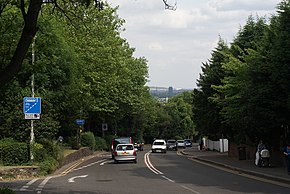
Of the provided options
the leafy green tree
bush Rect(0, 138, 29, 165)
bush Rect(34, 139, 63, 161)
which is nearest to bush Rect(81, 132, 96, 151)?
the leafy green tree

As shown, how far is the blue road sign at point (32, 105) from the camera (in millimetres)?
25969

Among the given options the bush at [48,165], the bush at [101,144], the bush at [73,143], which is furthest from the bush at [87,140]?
the bush at [48,165]

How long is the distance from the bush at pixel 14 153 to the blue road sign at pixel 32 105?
7.01ft

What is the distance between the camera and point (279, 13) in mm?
24781

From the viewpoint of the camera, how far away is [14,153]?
1043 inches

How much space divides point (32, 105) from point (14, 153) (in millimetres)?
2815

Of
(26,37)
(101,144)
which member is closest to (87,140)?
(101,144)

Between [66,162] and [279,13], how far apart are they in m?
17.6

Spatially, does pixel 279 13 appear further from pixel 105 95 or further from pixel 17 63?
pixel 105 95

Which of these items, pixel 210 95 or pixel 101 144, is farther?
pixel 101 144

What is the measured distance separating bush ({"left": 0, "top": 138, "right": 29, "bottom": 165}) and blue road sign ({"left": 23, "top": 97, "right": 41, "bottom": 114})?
7.01 ft

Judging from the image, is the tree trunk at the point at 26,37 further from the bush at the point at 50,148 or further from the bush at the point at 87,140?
the bush at the point at 87,140

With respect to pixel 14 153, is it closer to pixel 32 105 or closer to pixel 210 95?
pixel 32 105

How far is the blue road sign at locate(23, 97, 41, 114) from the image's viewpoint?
25969mm
